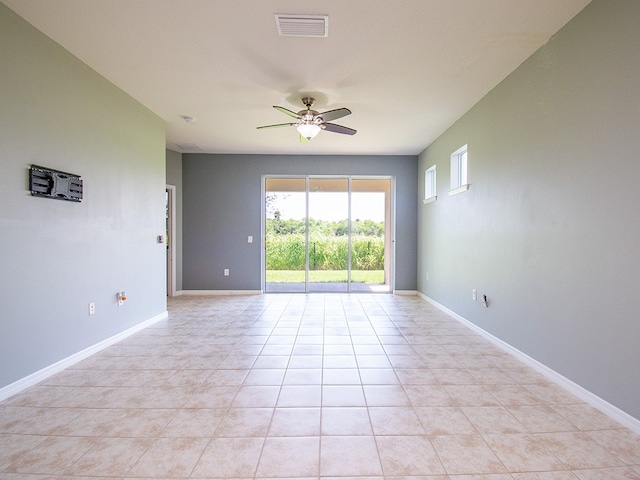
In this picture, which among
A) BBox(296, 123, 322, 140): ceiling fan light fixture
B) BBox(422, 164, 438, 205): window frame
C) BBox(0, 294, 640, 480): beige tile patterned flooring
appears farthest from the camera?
BBox(422, 164, 438, 205): window frame

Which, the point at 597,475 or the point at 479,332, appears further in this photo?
the point at 479,332

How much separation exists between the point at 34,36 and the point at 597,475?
428cm

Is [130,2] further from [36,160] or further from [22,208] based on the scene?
[22,208]

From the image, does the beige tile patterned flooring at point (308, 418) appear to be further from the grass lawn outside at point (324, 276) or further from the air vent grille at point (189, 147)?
the air vent grille at point (189, 147)

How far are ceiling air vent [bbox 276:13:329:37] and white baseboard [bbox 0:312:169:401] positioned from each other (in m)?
3.08

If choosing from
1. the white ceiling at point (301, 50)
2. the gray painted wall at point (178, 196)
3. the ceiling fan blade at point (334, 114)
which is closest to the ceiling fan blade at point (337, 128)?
the ceiling fan blade at point (334, 114)

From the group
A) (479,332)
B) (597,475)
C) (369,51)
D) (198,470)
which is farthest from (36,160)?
(479,332)

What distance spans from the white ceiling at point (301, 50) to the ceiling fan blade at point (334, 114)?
10.4 inches

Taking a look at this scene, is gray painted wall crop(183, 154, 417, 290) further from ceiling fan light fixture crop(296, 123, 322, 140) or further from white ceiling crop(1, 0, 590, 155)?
ceiling fan light fixture crop(296, 123, 322, 140)

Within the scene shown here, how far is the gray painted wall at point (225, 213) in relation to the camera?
19.4ft

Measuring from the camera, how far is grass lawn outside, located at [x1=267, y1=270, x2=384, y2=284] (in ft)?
20.0

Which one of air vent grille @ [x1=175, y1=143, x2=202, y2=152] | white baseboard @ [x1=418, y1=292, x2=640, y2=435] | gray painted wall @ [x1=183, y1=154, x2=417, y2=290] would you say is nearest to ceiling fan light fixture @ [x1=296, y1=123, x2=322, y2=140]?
gray painted wall @ [x1=183, y1=154, x2=417, y2=290]

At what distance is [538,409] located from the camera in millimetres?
1994

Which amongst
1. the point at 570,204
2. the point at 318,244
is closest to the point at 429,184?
the point at 318,244
